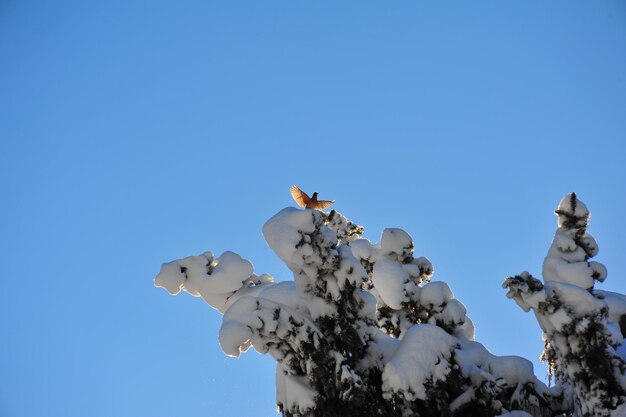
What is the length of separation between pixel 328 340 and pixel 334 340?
125 mm

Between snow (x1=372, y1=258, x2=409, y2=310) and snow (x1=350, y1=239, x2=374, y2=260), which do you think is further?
snow (x1=350, y1=239, x2=374, y2=260)

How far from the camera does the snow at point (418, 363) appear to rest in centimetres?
1126

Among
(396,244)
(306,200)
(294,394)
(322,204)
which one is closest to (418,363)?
(294,394)

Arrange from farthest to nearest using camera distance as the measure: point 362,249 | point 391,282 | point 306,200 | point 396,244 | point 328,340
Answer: point 396,244 < point 362,249 < point 391,282 < point 306,200 < point 328,340

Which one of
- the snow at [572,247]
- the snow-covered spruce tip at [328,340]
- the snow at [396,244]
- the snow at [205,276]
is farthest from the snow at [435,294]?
the snow at [205,276]

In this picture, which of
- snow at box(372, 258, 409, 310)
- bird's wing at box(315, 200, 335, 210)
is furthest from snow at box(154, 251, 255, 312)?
snow at box(372, 258, 409, 310)

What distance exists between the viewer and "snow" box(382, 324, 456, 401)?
11.3 m

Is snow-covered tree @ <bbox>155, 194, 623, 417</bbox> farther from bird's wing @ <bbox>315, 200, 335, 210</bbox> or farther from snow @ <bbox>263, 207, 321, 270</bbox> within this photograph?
bird's wing @ <bbox>315, 200, 335, 210</bbox>

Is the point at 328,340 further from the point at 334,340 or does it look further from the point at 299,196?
the point at 299,196

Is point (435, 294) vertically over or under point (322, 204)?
under

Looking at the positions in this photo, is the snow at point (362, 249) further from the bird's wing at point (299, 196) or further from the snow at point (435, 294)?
the bird's wing at point (299, 196)

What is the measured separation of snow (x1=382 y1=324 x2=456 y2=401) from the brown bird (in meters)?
3.03

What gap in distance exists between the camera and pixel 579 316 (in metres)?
11.9

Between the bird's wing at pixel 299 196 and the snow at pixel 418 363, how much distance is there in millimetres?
3268
